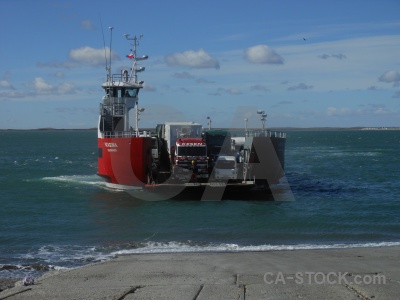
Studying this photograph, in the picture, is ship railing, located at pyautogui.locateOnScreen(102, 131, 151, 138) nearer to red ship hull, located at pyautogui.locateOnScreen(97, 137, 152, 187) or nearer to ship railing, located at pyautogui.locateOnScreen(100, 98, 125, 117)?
red ship hull, located at pyautogui.locateOnScreen(97, 137, 152, 187)

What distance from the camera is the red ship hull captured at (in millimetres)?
29547

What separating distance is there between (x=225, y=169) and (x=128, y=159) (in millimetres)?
5015

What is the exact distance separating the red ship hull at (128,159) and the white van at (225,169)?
356 cm

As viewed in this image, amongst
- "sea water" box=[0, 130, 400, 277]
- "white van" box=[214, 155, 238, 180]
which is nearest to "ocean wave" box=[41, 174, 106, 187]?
"sea water" box=[0, 130, 400, 277]

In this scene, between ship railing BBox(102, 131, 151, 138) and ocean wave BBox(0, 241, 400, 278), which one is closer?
ocean wave BBox(0, 241, 400, 278)

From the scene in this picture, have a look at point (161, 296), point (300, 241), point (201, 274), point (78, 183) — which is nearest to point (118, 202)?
point (78, 183)

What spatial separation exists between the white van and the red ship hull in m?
3.56

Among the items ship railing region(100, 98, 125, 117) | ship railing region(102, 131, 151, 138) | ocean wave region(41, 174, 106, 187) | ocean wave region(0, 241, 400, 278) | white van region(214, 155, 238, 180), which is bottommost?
ocean wave region(0, 241, 400, 278)

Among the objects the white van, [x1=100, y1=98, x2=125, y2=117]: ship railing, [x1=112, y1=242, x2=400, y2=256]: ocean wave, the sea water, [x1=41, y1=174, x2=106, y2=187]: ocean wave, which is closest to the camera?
[x1=112, y1=242, x2=400, y2=256]: ocean wave

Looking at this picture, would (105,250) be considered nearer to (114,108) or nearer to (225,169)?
(225,169)

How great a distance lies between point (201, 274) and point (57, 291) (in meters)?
3.58

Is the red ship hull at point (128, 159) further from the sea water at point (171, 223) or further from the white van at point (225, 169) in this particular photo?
the white van at point (225, 169)

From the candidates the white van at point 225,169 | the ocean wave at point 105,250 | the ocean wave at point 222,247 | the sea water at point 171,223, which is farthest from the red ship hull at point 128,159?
the ocean wave at point 222,247

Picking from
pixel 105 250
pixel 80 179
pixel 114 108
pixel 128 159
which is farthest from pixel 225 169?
pixel 80 179
